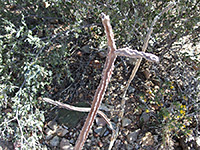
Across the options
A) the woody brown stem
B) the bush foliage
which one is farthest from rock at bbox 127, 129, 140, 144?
the woody brown stem

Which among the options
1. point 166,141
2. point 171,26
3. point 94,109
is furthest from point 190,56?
point 94,109

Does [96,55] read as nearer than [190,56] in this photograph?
No

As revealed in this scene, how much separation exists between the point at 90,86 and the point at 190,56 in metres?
0.92

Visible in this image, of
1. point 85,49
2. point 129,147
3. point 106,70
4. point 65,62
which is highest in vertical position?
point 85,49

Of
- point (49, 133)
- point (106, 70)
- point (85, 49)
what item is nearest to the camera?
point (106, 70)

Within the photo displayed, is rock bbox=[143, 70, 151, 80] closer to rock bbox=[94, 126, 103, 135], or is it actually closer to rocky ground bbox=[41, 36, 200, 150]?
rocky ground bbox=[41, 36, 200, 150]

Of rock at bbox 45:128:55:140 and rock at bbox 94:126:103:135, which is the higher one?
rock at bbox 45:128:55:140

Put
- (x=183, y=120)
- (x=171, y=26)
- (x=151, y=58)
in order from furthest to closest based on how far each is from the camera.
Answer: (x=171, y=26) < (x=183, y=120) < (x=151, y=58)

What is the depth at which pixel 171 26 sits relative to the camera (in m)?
1.82

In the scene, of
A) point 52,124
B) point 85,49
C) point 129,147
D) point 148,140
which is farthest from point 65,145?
point 85,49

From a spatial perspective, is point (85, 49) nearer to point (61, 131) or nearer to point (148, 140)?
point (61, 131)

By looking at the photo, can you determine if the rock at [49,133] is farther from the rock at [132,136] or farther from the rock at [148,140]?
the rock at [148,140]

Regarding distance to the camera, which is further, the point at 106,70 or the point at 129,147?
the point at 129,147

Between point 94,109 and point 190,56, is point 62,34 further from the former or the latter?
point 94,109
